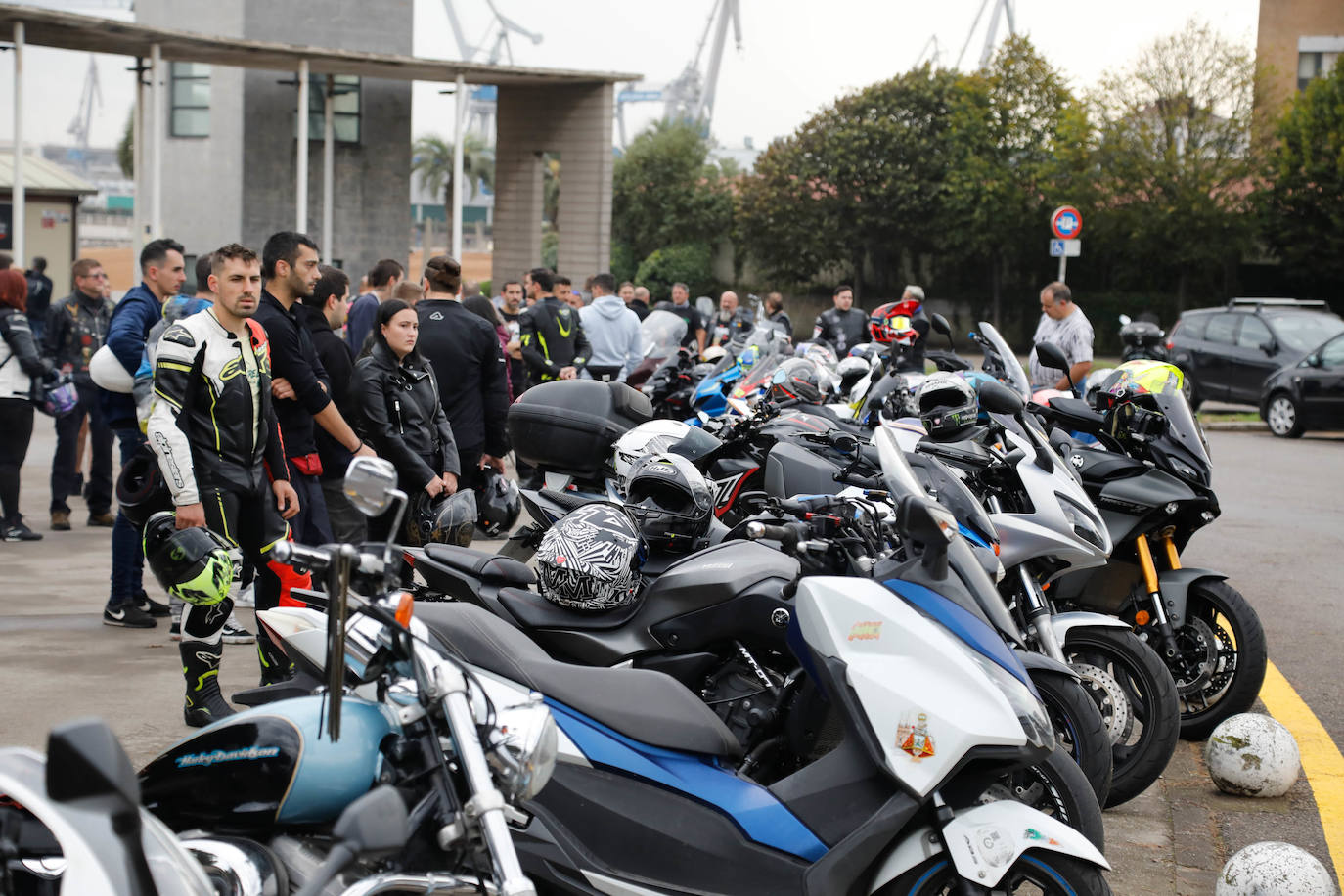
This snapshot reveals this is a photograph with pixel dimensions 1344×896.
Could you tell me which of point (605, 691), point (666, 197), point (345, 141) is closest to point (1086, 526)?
point (605, 691)

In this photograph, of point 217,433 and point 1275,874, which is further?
point 217,433

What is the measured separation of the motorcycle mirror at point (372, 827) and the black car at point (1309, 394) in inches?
725

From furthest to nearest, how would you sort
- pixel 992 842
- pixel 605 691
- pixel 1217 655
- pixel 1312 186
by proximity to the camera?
pixel 1312 186 → pixel 1217 655 → pixel 605 691 → pixel 992 842

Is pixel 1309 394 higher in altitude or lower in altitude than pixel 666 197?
lower

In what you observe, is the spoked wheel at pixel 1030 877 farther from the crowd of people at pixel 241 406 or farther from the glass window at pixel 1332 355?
the glass window at pixel 1332 355

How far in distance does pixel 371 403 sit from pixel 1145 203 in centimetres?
3633

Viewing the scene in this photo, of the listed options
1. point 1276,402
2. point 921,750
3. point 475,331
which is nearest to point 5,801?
point 921,750

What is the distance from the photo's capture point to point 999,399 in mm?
5168

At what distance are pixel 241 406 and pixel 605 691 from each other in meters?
2.53

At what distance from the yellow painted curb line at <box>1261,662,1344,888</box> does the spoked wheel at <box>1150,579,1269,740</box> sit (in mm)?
397

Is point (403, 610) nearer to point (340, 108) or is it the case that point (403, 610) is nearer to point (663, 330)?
point (663, 330)

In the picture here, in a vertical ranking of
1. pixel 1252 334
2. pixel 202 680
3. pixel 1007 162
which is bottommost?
pixel 202 680

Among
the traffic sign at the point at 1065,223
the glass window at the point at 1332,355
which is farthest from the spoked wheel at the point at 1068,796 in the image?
the traffic sign at the point at 1065,223

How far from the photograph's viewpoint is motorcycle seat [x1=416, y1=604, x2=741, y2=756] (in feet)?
11.5
